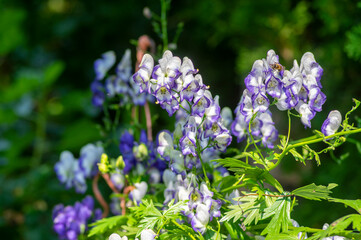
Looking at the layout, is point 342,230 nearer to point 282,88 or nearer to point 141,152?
point 282,88

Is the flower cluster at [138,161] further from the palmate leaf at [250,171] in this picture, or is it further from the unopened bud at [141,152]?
the palmate leaf at [250,171]

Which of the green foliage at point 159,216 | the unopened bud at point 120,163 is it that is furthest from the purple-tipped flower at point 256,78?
the unopened bud at point 120,163

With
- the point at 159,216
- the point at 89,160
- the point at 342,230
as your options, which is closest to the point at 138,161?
the point at 89,160

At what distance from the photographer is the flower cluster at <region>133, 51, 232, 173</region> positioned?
2.30ft

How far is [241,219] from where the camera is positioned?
0.75 meters

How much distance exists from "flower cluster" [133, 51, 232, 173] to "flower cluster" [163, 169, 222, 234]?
0.11ft

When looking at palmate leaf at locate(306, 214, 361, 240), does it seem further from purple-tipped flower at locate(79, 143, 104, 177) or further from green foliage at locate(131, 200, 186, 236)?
purple-tipped flower at locate(79, 143, 104, 177)

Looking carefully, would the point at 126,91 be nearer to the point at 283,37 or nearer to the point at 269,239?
the point at 269,239

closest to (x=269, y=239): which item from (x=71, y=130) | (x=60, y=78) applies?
(x=71, y=130)

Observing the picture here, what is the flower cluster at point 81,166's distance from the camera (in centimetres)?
101

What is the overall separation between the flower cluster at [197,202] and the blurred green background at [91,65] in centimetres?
78

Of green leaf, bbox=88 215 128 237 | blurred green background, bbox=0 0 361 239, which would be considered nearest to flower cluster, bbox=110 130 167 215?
green leaf, bbox=88 215 128 237

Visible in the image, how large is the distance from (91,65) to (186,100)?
1.91 meters

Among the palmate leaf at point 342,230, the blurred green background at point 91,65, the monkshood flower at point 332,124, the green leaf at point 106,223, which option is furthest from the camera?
the blurred green background at point 91,65
